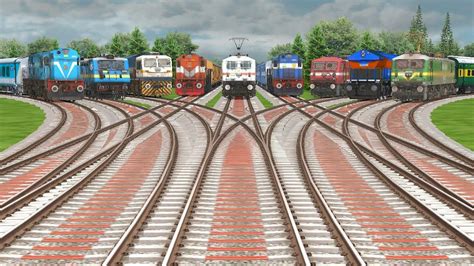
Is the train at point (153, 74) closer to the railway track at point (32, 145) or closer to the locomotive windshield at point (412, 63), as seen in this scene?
the locomotive windshield at point (412, 63)

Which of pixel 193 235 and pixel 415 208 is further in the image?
pixel 415 208

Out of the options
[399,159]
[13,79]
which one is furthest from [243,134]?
[13,79]

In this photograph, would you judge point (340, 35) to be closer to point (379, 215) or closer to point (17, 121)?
point (17, 121)

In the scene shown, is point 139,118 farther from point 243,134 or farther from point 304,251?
point 304,251

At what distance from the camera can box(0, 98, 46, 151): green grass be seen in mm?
24991

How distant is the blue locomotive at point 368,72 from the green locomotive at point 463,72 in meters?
11.5

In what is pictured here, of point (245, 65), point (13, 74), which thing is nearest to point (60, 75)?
point (245, 65)

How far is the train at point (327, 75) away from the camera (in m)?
54.4

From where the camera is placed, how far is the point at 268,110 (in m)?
37.9

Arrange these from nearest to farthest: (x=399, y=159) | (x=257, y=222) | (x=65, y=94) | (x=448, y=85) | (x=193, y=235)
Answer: (x=193, y=235), (x=257, y=222), (x=399, y=159), (x=65, y=94), (x=448, y=85)

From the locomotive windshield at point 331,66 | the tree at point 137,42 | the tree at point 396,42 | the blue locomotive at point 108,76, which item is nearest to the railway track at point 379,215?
the blue locomotive at point 108,76

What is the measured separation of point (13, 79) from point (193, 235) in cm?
5189

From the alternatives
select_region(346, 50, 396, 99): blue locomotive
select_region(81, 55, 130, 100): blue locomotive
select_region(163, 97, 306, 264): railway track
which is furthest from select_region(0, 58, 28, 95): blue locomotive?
select_region(163, 97, 306, 264): railway track

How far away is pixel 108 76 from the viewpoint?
4950 centimetres
